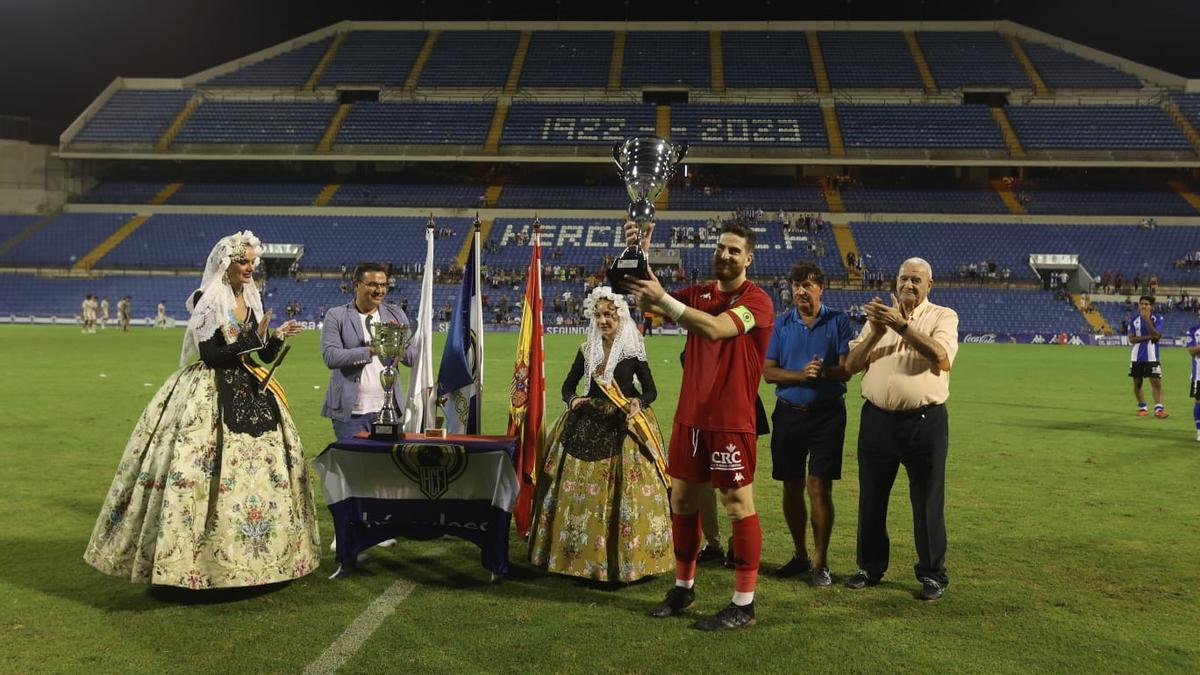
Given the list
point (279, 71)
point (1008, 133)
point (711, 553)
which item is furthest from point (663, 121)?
point (711, 553)

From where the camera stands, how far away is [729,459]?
4.80 meters

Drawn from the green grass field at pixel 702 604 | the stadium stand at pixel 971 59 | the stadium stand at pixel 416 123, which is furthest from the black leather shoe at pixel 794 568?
the stadium stand at pixel 971 59

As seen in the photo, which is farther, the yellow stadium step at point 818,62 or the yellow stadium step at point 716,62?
the yellow stadium step at point 716,62

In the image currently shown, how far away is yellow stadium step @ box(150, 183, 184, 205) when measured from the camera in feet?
177

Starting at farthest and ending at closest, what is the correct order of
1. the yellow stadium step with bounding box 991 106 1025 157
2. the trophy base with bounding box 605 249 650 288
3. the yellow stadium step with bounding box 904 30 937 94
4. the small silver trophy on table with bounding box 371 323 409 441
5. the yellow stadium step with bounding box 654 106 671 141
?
the yellow stadium step with bounding box 904 30 937 94 → the yellow stadium step with bounding box 654 106 671 141 → the yellow stadium step with bounding box 991 106 1025 157 → the small silver trophy on table with bounding box 371 323 409 441 → the trophy base with bounding box 605 249 650 288

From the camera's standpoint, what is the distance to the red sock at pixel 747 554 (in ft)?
16.1

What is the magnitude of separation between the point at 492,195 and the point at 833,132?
22.1 metres

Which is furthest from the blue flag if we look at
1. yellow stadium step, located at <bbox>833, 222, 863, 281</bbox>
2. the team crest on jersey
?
yellow stadium step, located at <bbox>833, 222, 863, 281</bbox>

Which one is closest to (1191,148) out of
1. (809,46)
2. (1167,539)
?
(809,46)

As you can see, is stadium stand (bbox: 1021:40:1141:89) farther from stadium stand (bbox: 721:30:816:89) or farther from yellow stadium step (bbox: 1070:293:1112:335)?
yellow stadium step (bbox: 1070:293:1112:335)

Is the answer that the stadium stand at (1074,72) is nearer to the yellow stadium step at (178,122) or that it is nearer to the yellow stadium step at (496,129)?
the yellow stadium step at (496,129)

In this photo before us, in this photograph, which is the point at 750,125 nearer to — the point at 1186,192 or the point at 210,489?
the point at 1186,192

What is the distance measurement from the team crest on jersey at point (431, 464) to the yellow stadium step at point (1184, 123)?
57.3 meters

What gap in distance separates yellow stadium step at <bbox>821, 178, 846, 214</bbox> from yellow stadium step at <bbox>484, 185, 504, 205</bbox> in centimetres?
2053
